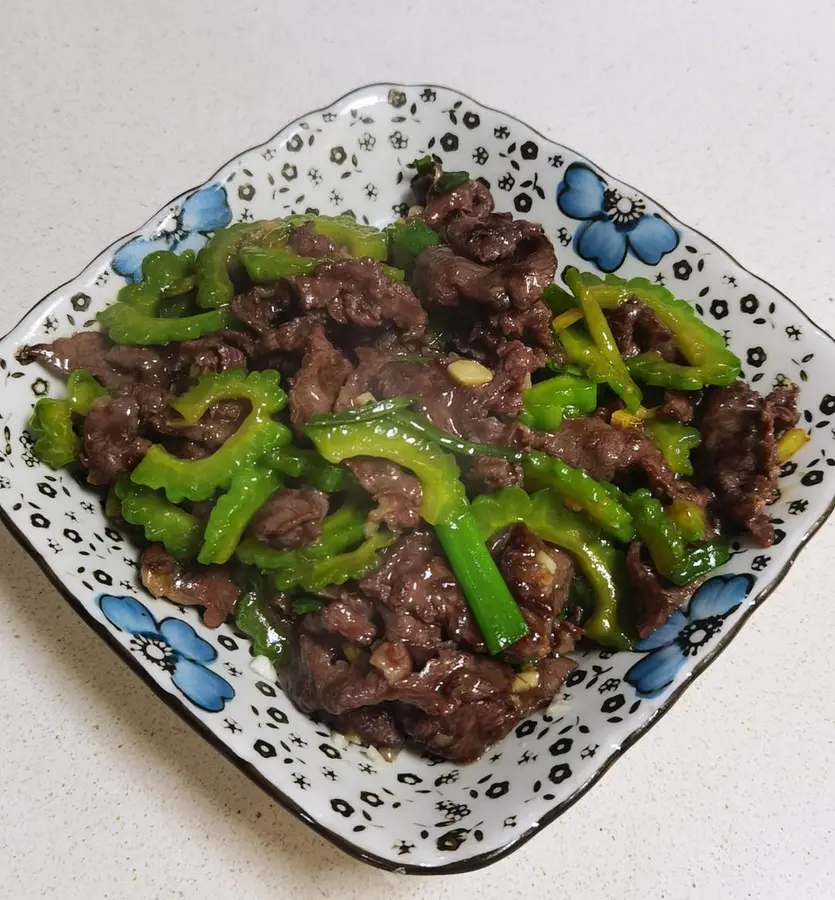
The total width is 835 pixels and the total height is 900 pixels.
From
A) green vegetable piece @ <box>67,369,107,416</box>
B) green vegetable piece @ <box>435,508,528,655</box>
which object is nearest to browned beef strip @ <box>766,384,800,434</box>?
green vegetable piece @ <box>435,508,528,655</box>

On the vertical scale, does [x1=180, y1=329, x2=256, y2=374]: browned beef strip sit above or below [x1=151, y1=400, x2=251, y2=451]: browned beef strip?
above

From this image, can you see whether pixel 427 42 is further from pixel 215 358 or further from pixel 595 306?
pixel 215 358

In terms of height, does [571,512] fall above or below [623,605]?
above

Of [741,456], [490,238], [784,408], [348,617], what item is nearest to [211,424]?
[348,617]

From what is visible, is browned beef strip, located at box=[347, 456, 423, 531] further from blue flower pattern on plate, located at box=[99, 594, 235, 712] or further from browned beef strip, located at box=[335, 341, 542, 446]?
blue flower pattern on plate, located at box=[99, 594, 235, 712]

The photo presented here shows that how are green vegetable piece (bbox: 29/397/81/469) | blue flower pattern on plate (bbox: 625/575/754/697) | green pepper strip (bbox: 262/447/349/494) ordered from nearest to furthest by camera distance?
blue flower pattern on plate (bbox: 625/575/754/697)
green pepper strip (bbox: 262/447/349/494)
green vegetable piece (bbox: 29/397/81/469)

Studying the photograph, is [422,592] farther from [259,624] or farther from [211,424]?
[211,424]

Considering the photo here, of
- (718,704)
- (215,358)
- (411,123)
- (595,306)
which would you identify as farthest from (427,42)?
(718,704)
